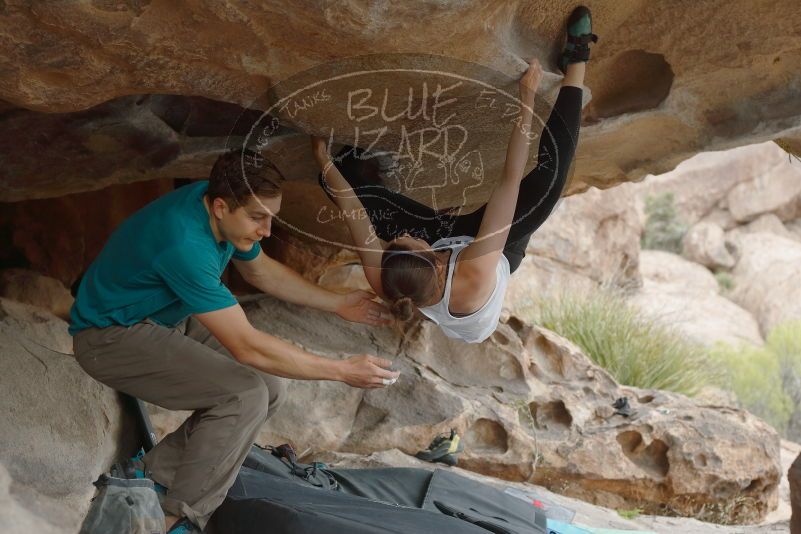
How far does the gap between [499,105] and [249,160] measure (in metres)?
1.00

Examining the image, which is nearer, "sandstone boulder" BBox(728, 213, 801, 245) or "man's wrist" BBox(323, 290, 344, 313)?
"man's wrist" BBox(323, 290, 344, 313)

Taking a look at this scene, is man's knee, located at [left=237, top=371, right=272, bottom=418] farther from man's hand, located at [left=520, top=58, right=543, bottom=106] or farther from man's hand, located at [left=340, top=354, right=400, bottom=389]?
man's hand, located at [left=520, top=58, right=543, bottom=106]

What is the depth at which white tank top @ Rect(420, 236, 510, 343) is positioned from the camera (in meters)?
3.50

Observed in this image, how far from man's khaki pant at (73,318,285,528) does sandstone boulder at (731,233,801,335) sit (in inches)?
551

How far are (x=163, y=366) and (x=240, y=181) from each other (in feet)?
2.47

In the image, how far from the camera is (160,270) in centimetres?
314

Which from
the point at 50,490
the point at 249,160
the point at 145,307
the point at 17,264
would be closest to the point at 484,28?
the point at 249,160

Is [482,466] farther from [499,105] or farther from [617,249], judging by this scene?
[617,249]

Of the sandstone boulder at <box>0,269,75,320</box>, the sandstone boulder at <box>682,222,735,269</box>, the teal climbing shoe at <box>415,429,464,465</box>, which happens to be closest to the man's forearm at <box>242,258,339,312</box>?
the teal climbing shoe at <box>415,429,464,465</box>

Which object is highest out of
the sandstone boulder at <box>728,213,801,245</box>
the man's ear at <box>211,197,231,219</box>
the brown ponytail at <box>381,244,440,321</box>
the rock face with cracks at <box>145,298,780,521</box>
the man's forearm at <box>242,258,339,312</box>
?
the man's ear at <box>211,197,231,219</box>

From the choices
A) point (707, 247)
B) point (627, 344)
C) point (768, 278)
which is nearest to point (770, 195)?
point (707, 247)

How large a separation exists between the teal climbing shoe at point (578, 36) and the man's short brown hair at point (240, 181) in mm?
1196

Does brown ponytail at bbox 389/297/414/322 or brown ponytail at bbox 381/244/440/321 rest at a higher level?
brown ponytail at bbox 381/244/440/321

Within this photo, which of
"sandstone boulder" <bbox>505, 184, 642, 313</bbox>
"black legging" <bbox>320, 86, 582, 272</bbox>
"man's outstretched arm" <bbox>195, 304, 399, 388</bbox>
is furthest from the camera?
"sandstone boulder" <bbox>505, 184, 642, 313</bbox>
